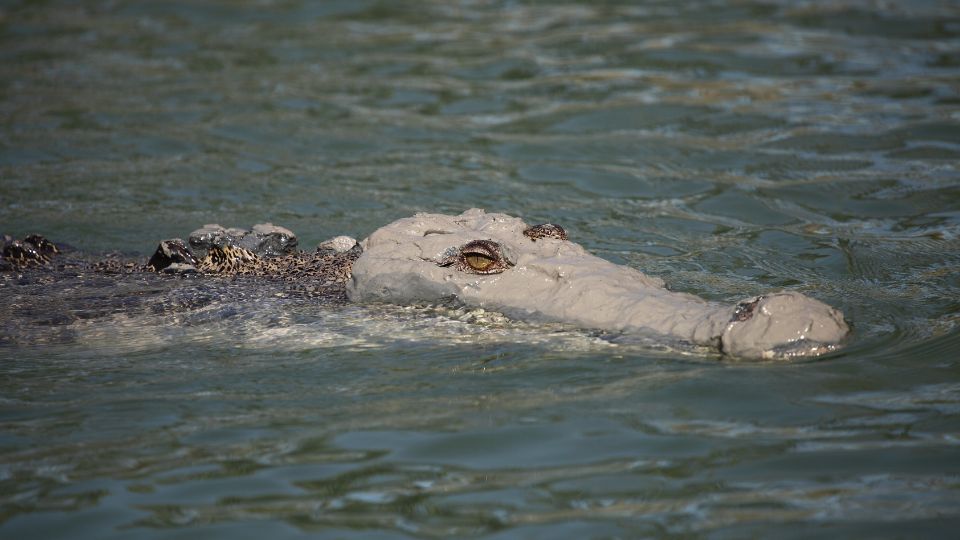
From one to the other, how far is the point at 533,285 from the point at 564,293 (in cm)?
18

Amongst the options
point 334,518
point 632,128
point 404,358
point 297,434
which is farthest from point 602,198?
point 334,518

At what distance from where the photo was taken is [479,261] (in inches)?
220

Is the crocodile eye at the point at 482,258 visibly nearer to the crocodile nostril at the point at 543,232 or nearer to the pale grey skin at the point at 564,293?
the pale grey skin at the point at 564,293

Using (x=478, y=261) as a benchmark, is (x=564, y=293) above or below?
below

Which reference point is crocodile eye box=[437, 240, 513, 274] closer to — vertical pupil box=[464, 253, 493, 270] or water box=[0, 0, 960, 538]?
vertical pupil box=[464, 253, 493, 270]

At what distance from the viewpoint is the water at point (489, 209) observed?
4328 millimetres

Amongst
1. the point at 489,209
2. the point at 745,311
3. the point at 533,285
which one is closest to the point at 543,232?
the point at 533,285

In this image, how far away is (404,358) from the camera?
18.0 feet

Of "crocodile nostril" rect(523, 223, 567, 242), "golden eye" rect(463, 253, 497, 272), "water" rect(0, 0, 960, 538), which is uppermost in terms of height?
"crocodile nostril" rect(523, 223, 567, 242)

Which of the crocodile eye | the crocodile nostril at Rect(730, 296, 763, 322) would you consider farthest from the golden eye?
the crocodile nostril at Rect(730, 296, 763, 322)

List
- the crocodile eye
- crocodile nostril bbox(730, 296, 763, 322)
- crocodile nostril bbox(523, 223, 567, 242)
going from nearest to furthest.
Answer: crocodile nostril bbox(730, 296, 763, 322)
the crocodile eye
crocodile nostril bbox(523, 223, 567, 242)

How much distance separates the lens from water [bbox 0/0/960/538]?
4328 millimetres

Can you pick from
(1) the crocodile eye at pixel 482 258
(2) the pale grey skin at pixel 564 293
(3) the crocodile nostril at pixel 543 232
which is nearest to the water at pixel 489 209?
(2) the pale grey skin at pixel 564 293

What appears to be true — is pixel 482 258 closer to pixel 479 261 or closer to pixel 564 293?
pixel 479 261
